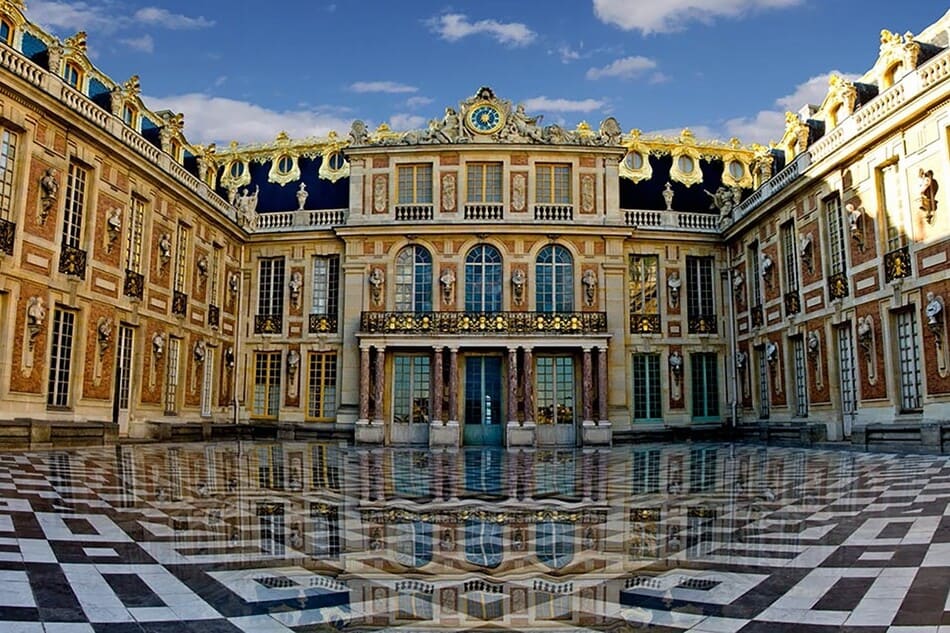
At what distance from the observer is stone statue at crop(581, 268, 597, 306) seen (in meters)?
27.1

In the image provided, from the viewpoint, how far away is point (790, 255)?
2334 centimetres

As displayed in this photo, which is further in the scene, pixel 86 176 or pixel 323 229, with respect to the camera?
pixel 323 229

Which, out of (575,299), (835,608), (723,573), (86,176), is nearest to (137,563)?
(723,573)

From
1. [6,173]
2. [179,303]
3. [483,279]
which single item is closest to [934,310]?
[483,279]

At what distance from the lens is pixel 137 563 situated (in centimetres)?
510

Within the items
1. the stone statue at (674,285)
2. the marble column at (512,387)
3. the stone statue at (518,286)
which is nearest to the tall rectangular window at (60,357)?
the marble column at (512,387)

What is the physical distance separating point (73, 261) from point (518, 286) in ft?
47.3

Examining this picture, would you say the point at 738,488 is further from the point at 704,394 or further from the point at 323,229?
the point at 323,229

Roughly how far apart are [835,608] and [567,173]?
82.2 ft

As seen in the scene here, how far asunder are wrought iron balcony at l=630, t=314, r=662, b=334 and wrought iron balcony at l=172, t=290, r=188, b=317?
15714 millimetres

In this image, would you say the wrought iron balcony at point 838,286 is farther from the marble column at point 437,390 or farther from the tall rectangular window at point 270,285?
the tall rectangular window at point 270,285

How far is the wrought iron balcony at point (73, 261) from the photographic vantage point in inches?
708

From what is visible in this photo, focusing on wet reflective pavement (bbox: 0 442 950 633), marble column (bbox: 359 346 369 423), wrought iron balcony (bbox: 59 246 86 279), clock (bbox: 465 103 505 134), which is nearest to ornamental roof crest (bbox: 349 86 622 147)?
clock (bbox: 465 103 505 134)

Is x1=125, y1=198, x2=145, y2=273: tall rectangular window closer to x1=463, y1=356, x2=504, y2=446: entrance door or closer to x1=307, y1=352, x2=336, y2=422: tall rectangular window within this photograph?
x1=307, y1=352, x2=336, y2=422: tall rectangular window
